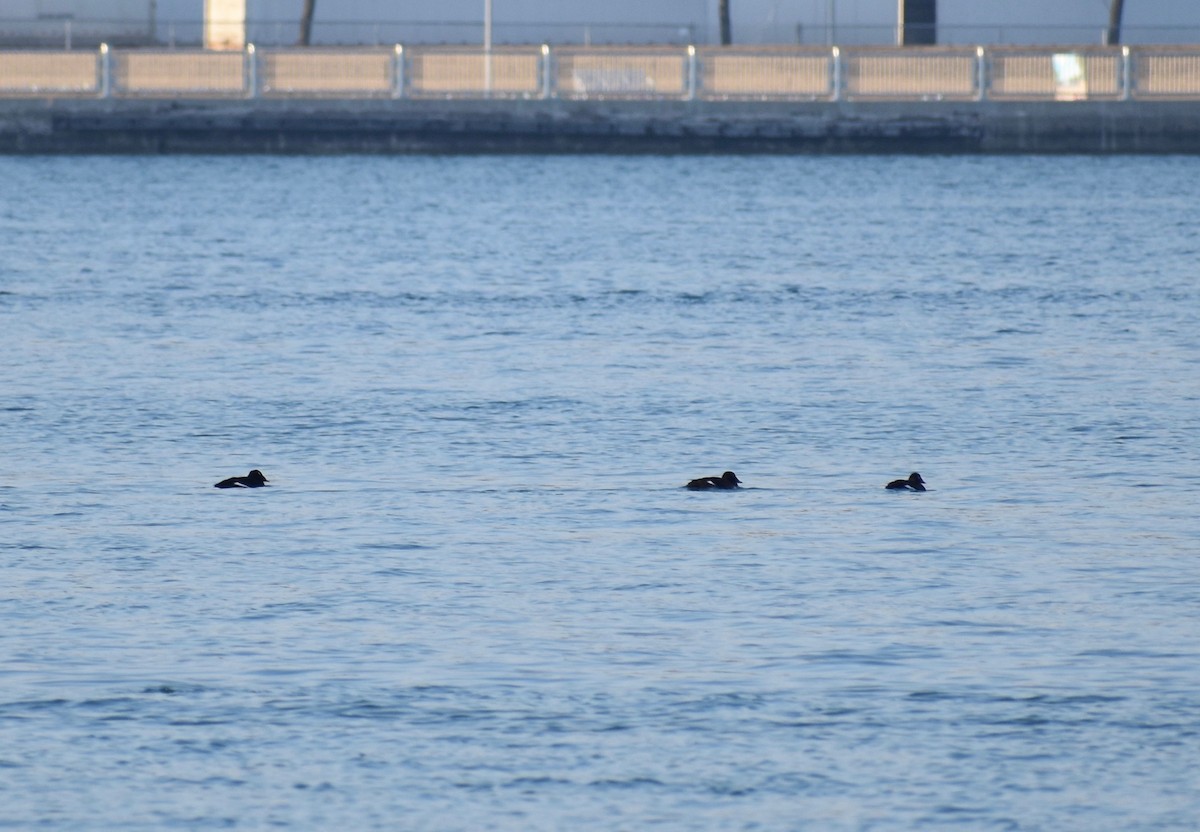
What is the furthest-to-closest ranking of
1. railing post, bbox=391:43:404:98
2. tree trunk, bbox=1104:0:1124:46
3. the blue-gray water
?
1. tree trunk, bbox=1104:0:1124:46
2. railing post, bbox=391:43:404:98
3. the blue-gray water

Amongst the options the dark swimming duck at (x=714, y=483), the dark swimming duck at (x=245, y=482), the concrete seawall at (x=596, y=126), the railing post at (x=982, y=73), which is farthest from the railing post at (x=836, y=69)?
the dark swimming duck at (x=245, y=482)

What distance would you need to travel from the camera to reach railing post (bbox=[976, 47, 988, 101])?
60.2m

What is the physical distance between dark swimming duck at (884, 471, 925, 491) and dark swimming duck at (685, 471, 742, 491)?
108 cm

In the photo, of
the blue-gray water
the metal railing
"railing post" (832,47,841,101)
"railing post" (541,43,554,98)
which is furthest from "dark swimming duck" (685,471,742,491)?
"railing post" (541,43,554,98)

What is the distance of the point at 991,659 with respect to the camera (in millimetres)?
12250

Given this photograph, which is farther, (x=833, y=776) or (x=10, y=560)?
(x=10, y=560)

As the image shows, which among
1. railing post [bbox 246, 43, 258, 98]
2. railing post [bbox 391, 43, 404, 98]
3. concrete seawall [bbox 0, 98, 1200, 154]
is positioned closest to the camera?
railing post [bbox 391, 43, 404, 98]

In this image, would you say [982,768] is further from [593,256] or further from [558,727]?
[593,256]

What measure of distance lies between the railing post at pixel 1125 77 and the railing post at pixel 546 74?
13.8 meters

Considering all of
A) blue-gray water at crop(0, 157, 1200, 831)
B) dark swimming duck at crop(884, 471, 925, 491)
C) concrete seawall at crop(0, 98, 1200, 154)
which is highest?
concrete seawall at crop(0, 98, 1200, 154)

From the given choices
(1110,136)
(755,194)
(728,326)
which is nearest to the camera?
(728,326)

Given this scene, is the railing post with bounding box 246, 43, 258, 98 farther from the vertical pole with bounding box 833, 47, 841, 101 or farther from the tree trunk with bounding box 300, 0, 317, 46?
the vertical pole with bounding box 833, 47, 841, 101

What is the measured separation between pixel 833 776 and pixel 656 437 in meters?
9.93

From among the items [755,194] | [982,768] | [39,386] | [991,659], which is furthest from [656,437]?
[755,194]
